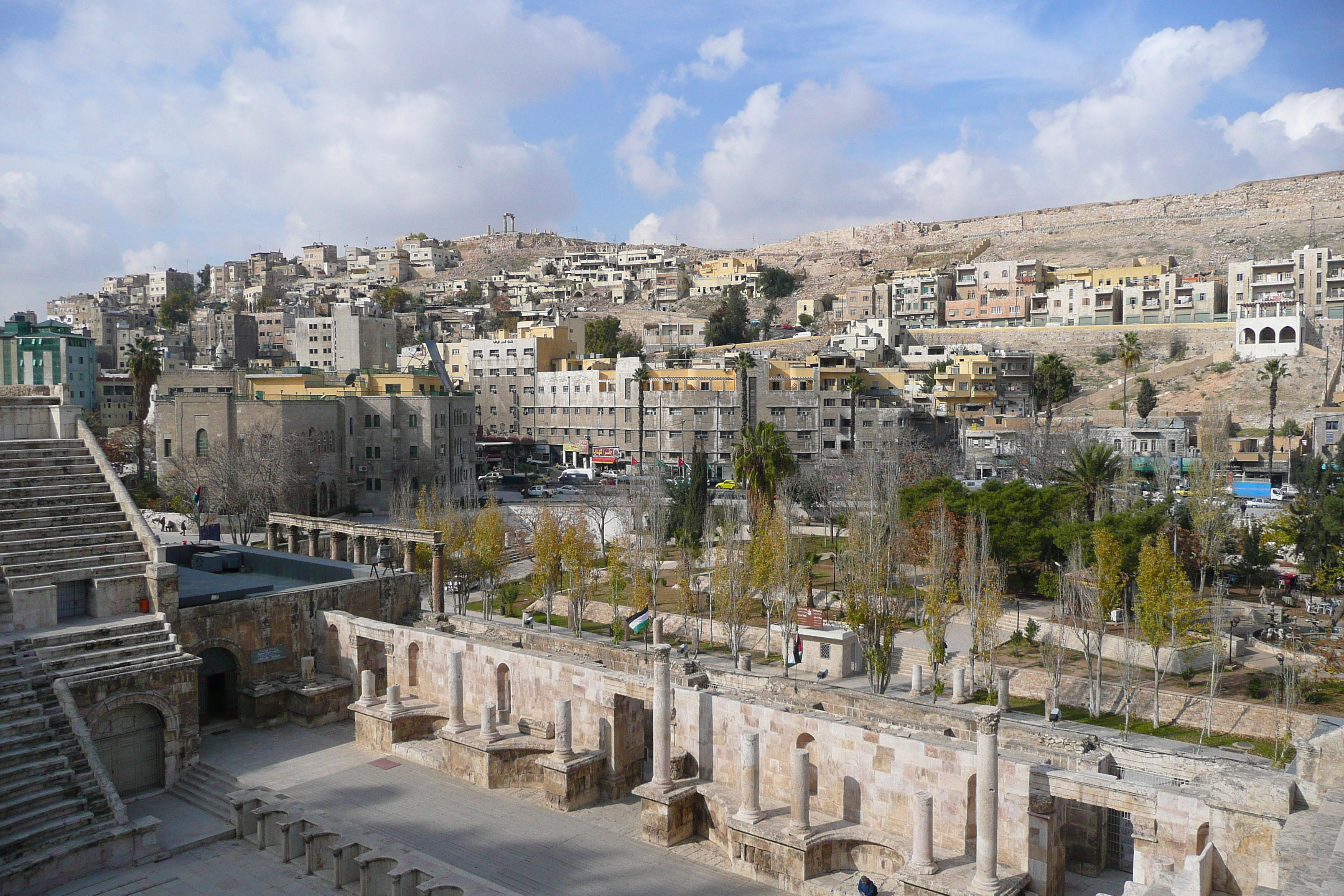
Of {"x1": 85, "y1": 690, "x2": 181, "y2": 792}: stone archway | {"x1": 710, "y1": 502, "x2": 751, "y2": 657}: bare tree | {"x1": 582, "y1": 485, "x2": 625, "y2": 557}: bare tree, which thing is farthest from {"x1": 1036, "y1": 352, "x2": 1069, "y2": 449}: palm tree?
{"x1": 85, "y1": 690, "x2": 181, "y2": 792}: stone archway

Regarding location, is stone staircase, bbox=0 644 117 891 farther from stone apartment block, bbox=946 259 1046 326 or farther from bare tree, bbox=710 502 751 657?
stone apartment block, bbox=946 259 1046 326

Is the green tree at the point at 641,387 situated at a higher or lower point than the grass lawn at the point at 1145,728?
higher

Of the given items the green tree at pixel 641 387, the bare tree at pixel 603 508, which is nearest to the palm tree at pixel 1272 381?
the green tree at pixel 641 387

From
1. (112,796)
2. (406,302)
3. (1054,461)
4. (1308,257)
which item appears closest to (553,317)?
(406,302)

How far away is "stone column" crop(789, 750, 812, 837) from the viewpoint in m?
16.7

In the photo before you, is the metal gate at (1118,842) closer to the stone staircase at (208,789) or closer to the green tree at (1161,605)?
the green tree at (1161,605)

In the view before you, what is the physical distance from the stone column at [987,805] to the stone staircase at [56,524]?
Result: 20217 millimetres

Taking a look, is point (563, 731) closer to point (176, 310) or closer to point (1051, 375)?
point (1051, 375)

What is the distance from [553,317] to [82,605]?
9100 centimetres

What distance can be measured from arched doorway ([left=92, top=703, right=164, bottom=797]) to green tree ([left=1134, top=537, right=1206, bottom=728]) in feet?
83.5

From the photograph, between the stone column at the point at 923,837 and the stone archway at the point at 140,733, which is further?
the stone archway at the point at 140,733

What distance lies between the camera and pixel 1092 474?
4031cm

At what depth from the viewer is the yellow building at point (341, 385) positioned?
208 feet

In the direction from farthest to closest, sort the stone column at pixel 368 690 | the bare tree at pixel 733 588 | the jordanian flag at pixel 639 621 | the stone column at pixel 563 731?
the jordanian flag at pixel 639 621
the bare tree at pixel 733 588
the stone column at pixel 368 690
the stone column at pixel 563 731
